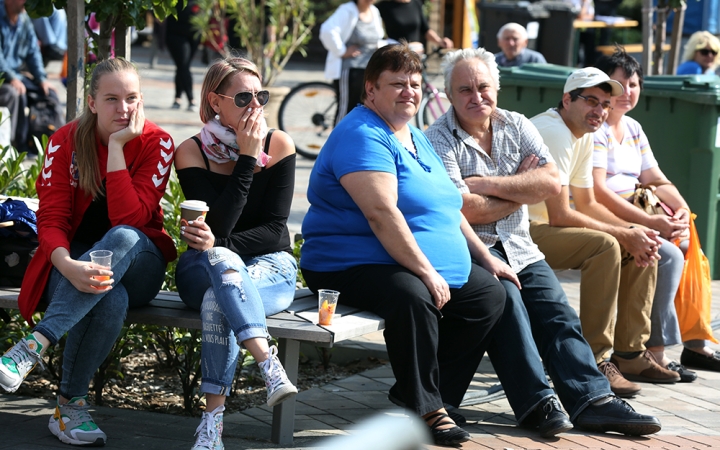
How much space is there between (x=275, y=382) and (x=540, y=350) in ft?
4.75

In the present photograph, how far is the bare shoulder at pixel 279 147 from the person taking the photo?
3.95 meters

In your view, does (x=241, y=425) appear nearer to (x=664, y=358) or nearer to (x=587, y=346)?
(x=587, y=346)

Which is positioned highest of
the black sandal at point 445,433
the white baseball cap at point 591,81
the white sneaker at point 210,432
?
the white baseball cap at point 591,81

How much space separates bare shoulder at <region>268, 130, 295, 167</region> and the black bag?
20.7 feet

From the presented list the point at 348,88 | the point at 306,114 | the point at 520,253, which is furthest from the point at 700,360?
the point at 306,114

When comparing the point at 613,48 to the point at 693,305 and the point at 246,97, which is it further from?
the point at 246,97

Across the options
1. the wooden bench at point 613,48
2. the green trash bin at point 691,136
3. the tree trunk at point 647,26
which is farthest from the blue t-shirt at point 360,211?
the wooden bench at point 613,48

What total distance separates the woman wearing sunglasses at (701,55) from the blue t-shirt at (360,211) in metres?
5.87

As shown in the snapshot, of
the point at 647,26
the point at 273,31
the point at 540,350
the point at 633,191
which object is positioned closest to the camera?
the point at 540,350

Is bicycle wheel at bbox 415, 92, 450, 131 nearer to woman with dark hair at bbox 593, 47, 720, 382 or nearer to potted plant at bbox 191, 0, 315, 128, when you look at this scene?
potted plant at bbox 191, 0, 315, 128

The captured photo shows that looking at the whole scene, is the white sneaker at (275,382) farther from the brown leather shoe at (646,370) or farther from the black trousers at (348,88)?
the black trousers at (348,88)

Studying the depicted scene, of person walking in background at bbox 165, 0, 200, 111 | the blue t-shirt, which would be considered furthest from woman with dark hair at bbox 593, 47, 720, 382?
person walking in background at bbox 165, 0, 200, 111

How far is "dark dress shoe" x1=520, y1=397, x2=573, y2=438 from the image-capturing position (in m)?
3.99

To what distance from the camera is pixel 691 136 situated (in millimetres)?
6777
